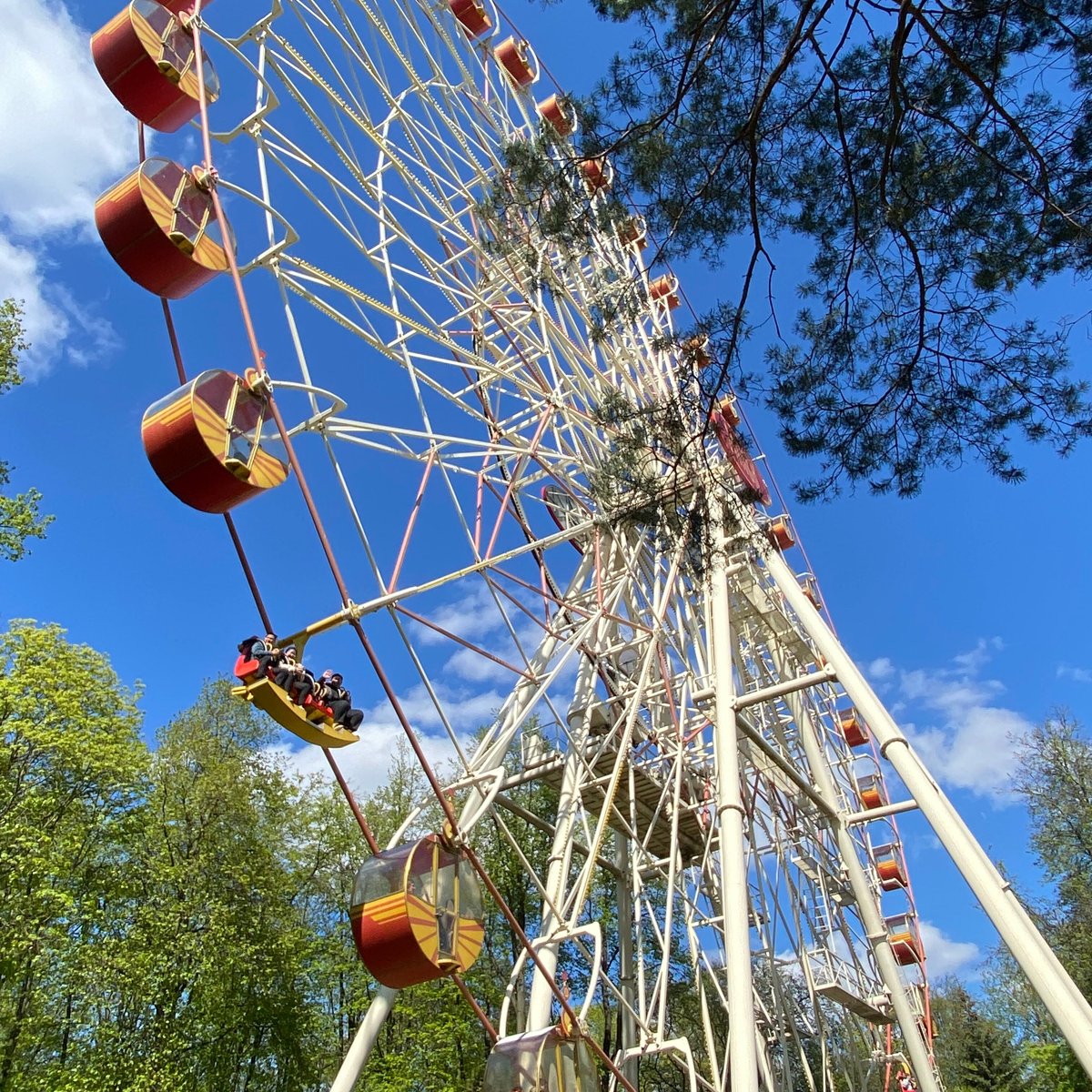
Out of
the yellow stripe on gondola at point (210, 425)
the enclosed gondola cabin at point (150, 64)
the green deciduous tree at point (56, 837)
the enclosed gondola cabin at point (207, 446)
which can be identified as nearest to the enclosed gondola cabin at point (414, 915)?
the enclosed gondola cabin at point (207, 446)

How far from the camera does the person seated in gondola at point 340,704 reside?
233 inches

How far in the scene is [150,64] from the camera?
6.23m

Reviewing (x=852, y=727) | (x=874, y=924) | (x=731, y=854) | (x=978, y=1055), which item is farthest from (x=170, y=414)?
(x=978, y=1055)

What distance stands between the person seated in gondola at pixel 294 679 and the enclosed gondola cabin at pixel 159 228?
2.48m

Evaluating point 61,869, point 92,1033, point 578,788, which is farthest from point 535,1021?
point 92,1033

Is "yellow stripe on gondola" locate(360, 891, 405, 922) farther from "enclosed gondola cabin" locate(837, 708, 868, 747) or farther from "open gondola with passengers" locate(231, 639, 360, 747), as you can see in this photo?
"enclosed gondola cabin" locate(837, 708, 868, 747)

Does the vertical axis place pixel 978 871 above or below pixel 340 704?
below

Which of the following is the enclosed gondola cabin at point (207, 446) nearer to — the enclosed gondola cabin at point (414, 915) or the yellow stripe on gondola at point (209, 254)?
the yellow stripe on gondola at point (209, 254)

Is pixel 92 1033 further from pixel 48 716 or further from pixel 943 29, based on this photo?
pixel 943 29

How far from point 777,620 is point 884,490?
23.2 feet

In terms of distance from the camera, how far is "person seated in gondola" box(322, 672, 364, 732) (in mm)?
5930

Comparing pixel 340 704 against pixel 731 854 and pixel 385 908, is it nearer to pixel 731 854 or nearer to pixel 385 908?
pixel 385 908

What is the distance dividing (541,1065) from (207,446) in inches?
197

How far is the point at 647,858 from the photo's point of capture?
36.5 feet
